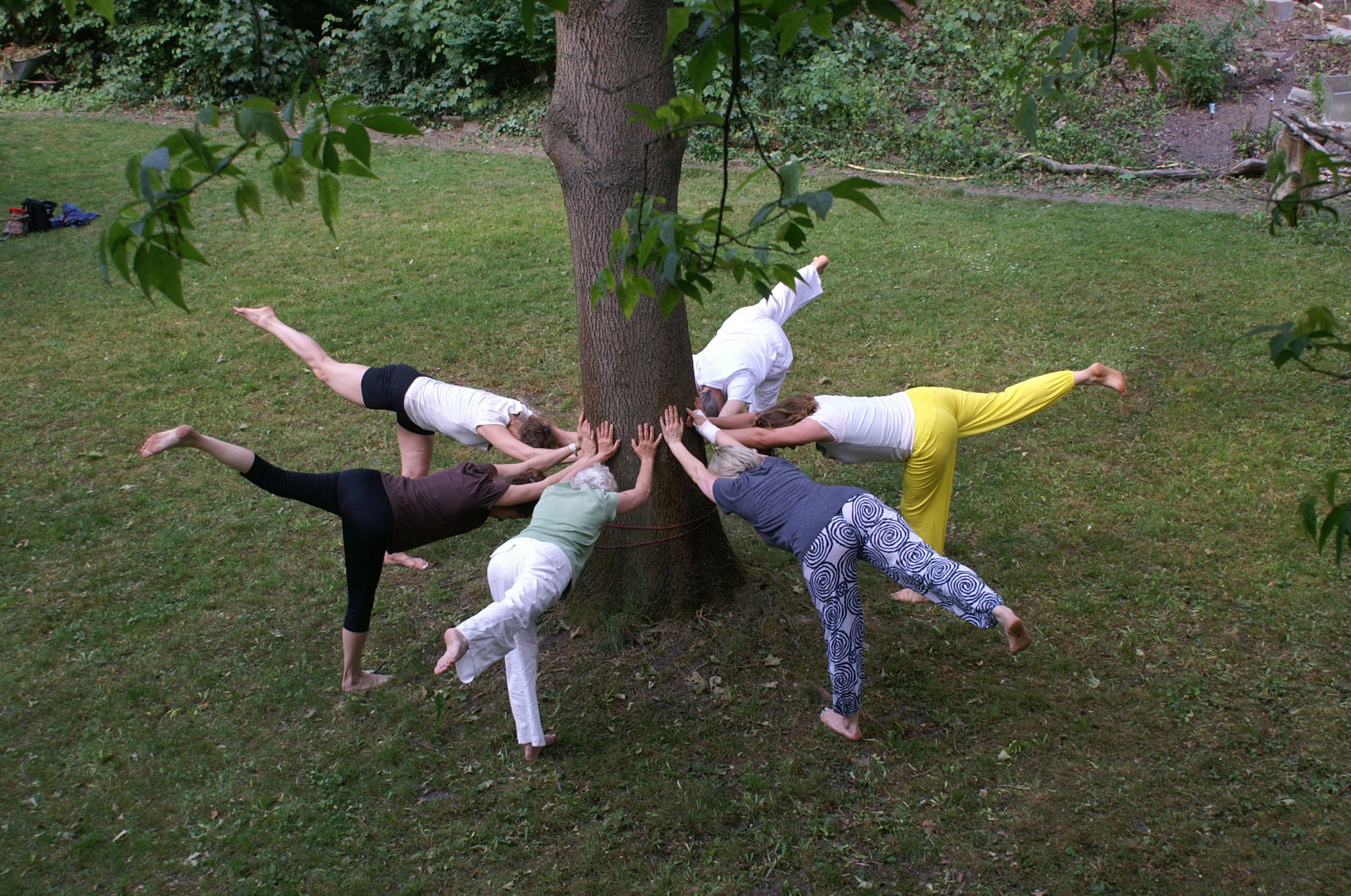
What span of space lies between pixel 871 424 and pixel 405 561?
293 cm

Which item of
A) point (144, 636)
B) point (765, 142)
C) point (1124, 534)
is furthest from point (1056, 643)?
point (765, 142)

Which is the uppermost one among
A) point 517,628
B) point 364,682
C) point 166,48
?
point 166,48

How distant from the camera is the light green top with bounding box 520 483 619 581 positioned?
4441 millimetres

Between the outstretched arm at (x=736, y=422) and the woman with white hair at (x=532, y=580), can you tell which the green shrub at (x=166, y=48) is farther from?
the woman with white hair at (x=532, y=580)

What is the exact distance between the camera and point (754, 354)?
5.92 m

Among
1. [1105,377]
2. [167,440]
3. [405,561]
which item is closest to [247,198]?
[167,440]

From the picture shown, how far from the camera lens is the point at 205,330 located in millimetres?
9094

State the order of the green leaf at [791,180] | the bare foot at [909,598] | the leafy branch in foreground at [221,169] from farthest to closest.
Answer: the bare foot at [909,598] → the green leaf at [791,180] → the leafy branch in foreground at [221,169]

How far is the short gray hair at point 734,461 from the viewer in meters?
4.74

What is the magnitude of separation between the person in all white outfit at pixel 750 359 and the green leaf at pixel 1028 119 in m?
2.50

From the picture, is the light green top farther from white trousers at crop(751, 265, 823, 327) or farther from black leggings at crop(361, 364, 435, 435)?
white trousers at crop(751, 265, 823, 327)

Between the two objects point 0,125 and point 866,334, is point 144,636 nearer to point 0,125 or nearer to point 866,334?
point 866,334

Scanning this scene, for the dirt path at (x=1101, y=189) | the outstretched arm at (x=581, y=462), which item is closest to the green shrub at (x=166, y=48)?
the dirt path at (x=1101, y=189)

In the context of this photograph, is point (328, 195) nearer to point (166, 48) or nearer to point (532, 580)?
point (532, 580)
